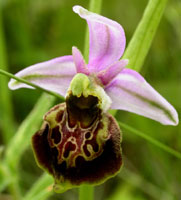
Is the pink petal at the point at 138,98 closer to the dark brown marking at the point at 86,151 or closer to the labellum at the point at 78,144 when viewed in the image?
the labellum at the point at 78,144

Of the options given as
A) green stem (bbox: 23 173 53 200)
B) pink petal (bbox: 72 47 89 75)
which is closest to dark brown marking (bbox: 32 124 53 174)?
pink petal (bbox: 72 47 89 75)

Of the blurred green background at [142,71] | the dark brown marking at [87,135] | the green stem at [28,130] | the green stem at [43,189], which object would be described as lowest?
the blurred green background at [142,71]

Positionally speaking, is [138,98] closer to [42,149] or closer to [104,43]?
[104,43]

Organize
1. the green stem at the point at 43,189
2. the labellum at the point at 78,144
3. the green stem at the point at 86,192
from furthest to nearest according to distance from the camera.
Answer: the green stem at the point at 43,189, the green stem at the point at 86,192, the labellum at the point at 78,144

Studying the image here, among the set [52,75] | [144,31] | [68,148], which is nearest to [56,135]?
[68,148]

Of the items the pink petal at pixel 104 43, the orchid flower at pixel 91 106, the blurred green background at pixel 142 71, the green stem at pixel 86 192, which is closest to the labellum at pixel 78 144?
the orchid flower at pixel 91 106

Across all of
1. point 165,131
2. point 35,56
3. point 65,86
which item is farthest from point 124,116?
point 65,86
